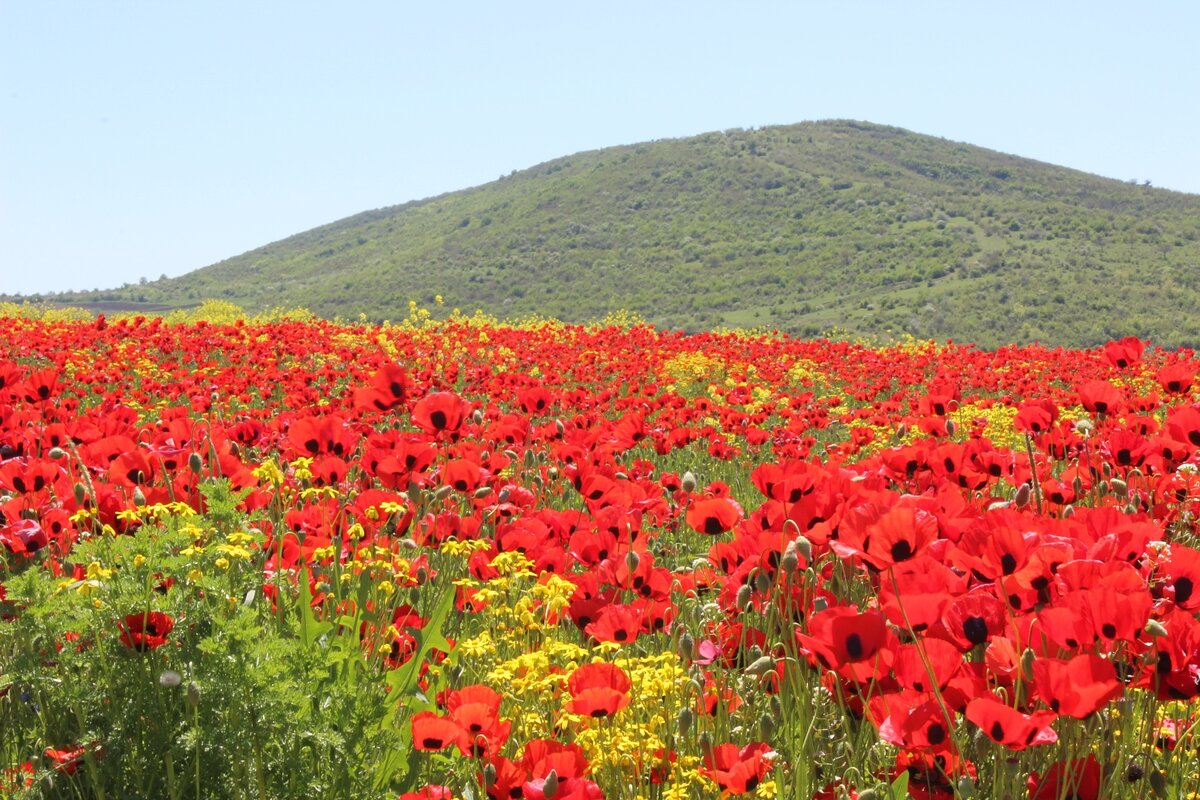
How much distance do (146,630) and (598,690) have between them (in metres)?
1.03

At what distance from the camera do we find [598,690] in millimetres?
2076

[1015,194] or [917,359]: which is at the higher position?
[1015,194]

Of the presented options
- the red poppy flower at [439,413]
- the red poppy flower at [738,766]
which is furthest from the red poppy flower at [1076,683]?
the red poppy flower at [439,413]

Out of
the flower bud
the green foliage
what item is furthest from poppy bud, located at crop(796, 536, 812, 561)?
the green foliage

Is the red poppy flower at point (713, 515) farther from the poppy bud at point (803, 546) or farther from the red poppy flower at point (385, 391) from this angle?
the red poppy flower at point (385, 391)

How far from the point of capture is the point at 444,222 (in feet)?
310

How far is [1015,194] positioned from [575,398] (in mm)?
80625

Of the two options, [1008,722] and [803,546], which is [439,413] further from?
[1008,722]

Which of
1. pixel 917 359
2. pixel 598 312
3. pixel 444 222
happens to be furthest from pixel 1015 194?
pixel 917 359

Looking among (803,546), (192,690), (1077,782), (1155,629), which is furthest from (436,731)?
(1155,629)

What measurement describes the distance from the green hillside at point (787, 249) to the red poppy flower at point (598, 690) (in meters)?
44.0

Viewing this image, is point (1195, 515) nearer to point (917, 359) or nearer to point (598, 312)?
point (917, 359)

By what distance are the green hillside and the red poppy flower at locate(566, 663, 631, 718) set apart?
4402 centimetres

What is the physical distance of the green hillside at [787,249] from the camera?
50750 mm
